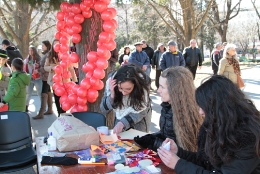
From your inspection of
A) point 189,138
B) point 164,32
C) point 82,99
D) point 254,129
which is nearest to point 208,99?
point 254,129

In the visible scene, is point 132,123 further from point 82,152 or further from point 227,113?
point 227,113

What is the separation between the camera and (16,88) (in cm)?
532

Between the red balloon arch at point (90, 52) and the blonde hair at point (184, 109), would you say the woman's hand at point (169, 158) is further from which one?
the red balloon arch at point (90, 52)

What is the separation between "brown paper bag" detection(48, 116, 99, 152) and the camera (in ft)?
8.48

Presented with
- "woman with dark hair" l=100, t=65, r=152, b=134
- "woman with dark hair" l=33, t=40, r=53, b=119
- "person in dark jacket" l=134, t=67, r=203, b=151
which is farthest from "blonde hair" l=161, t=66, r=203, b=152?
"woman with dark hair" l=33, t=40, r=53, b=119

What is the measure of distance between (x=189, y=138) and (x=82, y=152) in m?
0.92

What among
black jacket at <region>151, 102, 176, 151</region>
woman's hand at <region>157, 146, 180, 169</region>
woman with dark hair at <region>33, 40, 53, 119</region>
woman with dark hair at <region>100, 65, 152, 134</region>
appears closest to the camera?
woman's hand at <region>157, 146, 180, 169</region>

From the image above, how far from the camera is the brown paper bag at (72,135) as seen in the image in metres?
2.58

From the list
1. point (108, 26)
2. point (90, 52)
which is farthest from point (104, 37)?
point (90, 52)

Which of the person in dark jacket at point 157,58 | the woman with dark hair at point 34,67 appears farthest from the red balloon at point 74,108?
the person in dark jacket at point 157,58

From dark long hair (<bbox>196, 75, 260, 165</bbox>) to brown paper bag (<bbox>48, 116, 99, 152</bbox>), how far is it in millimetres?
1170

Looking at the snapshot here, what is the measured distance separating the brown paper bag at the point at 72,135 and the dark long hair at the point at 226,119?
117 centimetres

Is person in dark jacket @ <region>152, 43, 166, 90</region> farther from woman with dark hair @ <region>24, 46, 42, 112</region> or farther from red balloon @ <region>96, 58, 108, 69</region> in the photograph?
red balloon @ <region>96, 58, 108, 69</region>

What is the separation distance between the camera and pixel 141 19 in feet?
108
